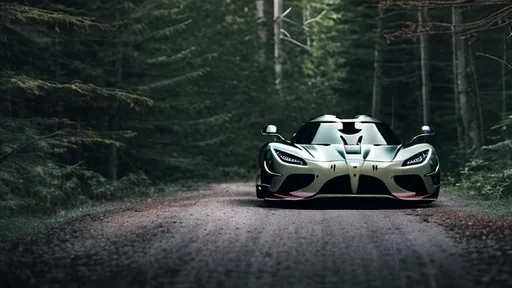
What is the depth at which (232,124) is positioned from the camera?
3538cm

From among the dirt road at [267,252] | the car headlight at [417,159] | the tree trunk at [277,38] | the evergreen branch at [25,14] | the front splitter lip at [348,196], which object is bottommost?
the dirt road at [267,252]

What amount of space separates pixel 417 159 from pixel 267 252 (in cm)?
549

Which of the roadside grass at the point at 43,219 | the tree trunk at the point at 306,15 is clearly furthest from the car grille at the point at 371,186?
the tree trunk at the point at 306,15

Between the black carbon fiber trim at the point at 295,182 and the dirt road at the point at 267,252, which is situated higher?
the black carbon fiber trim at the point at 295,182

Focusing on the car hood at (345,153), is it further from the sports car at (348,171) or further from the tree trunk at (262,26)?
the tree trunk at (262,26)

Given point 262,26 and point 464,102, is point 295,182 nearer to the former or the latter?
point 464,102

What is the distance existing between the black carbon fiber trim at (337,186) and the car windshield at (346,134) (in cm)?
123

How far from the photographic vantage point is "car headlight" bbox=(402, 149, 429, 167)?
13.4m

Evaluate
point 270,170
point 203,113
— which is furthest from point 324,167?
point 203,113

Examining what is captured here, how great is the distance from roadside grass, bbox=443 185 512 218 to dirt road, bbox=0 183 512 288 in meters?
0.72

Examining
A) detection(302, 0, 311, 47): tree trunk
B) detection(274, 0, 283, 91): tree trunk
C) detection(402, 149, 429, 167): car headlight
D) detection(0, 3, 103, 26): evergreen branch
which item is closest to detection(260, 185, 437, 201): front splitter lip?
detection(402, 149, 429, 167): car headlight

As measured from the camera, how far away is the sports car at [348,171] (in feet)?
43.5

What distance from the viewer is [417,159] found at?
13.6 meters

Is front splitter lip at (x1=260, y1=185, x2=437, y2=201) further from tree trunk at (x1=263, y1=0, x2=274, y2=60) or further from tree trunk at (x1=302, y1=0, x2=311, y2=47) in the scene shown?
tree trunk at (x1=302, y1=0, x2=311, y2=47)
